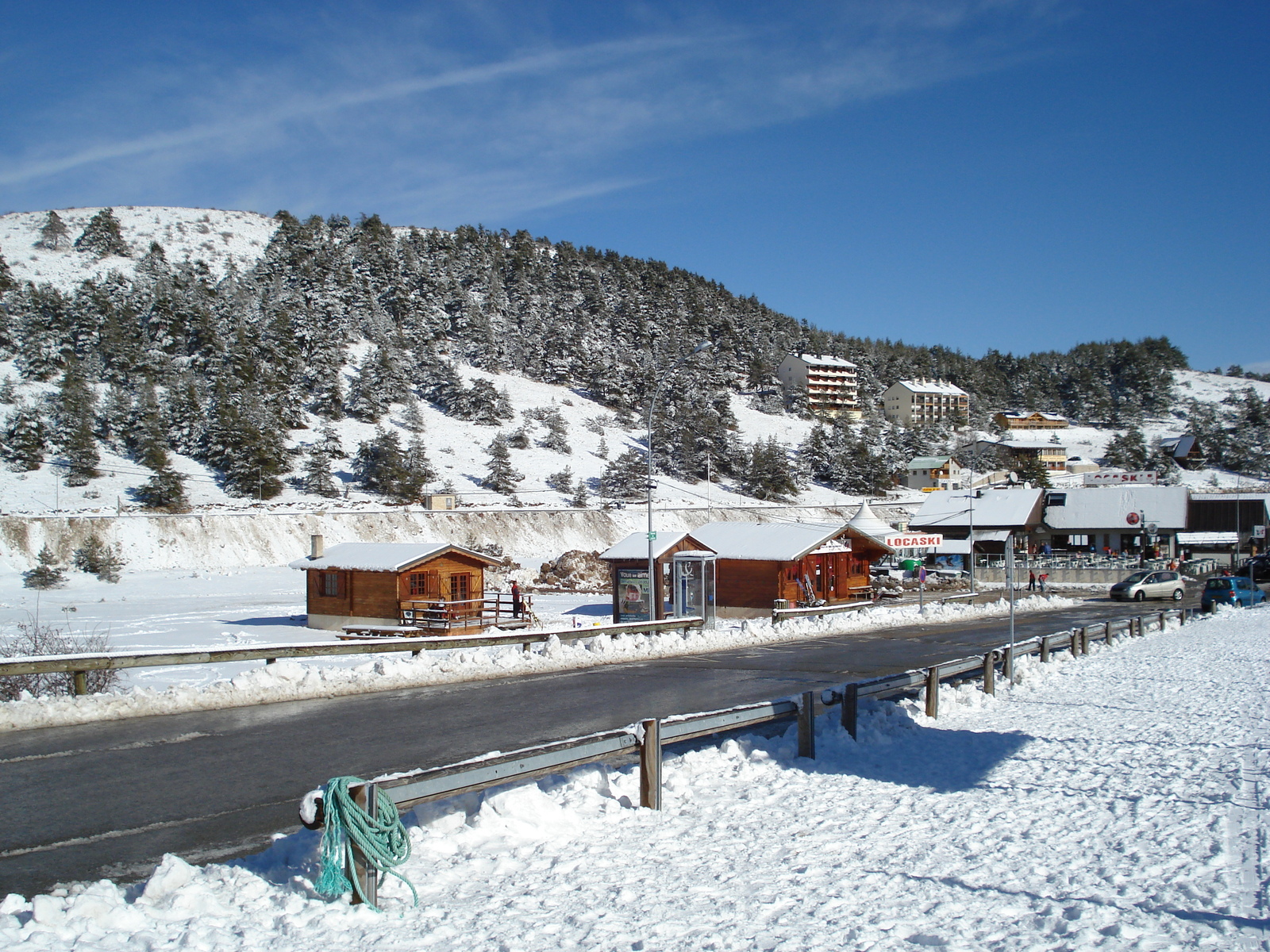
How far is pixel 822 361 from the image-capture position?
518ft

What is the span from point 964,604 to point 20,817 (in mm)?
36096

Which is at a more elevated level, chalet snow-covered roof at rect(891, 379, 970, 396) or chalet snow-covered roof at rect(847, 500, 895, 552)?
chalet snow-covered roof at rect(891, 379, 970, 396)

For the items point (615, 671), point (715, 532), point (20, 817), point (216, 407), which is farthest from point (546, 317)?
point (20, 817)

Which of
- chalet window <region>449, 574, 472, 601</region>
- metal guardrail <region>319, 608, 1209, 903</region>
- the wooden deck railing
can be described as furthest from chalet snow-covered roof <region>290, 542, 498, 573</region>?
metal guardrail <region>319, 608, 1209, 903</region>

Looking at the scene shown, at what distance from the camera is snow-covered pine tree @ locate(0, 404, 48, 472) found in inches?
2340

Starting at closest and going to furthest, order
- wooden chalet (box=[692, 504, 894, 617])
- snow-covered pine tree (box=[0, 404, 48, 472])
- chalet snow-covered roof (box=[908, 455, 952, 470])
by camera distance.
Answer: wooden chalet (box=[692, 504, 894, 617]) < snow-covered pine tree (box=[0, 404, 48, 472]) < chalet snow-covered roof (box=[908, 455, 952, 470])

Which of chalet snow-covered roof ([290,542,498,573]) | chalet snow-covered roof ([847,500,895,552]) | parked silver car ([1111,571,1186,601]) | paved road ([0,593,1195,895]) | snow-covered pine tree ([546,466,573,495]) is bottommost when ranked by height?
parked silver car ([1111,571,1186,601])

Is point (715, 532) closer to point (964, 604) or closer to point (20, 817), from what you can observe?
point (964, 604)

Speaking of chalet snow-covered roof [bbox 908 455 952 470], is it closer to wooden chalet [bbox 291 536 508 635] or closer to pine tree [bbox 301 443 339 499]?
pine tree [bbox 301 443 339 499]

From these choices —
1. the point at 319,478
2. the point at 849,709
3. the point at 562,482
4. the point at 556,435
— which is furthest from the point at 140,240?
the point at 849,709

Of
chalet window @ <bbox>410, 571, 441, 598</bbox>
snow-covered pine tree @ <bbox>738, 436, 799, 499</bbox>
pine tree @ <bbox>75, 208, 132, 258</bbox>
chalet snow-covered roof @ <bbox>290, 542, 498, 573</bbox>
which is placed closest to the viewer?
chalet snow-covered roof @ <bbox>290, 542, 498, 573</bbox>

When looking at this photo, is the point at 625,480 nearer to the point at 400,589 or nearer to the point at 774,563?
the point at 774,563

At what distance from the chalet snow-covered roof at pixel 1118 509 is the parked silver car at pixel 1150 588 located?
81.1 feet

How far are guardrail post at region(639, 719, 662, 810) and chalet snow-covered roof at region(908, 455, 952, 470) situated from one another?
109 meters
